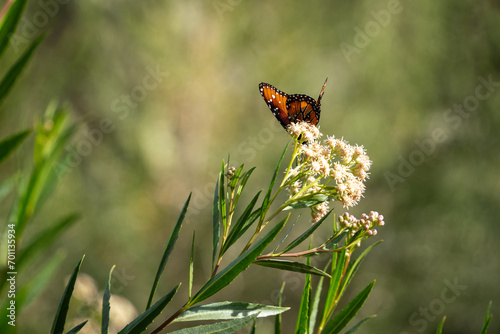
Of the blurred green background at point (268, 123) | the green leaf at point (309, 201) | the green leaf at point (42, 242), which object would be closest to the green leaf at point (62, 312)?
the green leaf at point (42, 242)

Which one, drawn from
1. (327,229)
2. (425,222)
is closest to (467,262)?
(425,222)

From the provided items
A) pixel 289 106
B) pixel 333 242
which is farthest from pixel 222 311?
pixel 289 106

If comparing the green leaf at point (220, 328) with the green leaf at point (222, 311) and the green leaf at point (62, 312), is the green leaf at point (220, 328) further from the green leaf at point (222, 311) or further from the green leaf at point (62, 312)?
the green leaf at point (62, 312)

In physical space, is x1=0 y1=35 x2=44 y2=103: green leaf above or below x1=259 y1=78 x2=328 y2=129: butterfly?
below

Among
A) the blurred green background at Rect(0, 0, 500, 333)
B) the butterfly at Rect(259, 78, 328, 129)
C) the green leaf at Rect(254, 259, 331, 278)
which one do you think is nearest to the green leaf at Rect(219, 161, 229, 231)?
the green leaf at Rect(254, 259, 331, 278)

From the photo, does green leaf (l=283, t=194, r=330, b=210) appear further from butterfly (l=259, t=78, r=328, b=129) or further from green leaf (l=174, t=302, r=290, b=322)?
butterfly (l=259, t=78, r=328, b=129)

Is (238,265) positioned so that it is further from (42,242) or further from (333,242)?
(42,242)

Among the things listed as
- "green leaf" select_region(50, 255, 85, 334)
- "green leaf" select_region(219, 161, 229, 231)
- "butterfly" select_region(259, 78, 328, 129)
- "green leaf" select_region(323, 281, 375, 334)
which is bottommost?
"green leaf" select_region(50, 255, 85, 334)
